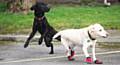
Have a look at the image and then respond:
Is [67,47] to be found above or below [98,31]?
below

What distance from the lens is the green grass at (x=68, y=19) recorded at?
18.1 m

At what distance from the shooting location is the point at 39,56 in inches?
512

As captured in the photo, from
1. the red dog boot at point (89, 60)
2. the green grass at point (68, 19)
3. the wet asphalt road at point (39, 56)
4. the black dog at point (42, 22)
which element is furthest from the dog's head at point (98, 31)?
the green grass at point (68, 19)

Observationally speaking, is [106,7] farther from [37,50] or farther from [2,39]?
[37,50]

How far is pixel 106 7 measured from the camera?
24.3 meters

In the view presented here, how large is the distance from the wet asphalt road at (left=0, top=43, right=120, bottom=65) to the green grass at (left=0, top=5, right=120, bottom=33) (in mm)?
3048

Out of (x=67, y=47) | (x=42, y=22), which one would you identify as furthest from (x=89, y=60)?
(x=42, y=22)

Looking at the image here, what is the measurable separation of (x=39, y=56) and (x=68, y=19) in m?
6.95

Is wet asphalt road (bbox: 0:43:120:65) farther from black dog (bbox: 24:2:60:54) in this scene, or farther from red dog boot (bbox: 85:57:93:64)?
black dog (bbox: 24:2:60:54)

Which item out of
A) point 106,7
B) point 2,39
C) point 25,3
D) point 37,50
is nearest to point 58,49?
point 37,50

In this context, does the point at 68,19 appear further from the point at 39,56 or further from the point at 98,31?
the point at 98,31

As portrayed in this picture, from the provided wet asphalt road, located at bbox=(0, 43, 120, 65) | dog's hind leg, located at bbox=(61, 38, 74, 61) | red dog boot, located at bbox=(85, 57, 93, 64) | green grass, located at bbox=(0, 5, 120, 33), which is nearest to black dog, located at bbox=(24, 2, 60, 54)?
wet asphalt road, located at bbox=(0, 43, 120, 65)

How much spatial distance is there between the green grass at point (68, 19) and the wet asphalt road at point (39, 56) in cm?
305

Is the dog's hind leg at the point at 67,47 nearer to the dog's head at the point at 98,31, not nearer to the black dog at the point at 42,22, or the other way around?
the dog's head at the point at 98,31
